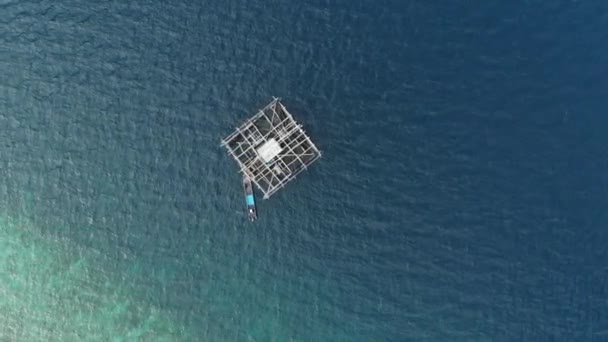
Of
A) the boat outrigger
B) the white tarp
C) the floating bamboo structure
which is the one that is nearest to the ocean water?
the boat outrigger

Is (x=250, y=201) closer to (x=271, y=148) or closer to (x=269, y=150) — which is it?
(x=269, y=150)

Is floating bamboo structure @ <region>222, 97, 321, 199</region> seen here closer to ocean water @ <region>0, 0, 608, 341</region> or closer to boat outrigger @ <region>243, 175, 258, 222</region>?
boat outrigger @ <region>243, 175, 258, 222</region>

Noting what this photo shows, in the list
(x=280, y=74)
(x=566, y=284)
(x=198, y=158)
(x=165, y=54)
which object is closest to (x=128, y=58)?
(x=165, y=54)

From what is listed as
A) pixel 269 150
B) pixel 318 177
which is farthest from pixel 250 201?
pixel 318 177

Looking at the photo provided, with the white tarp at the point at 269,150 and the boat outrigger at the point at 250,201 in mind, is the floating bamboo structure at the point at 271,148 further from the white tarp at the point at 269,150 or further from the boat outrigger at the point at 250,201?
the boat outrigger at the point at 250,201

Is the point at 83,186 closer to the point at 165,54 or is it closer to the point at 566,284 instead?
the point at 165,54

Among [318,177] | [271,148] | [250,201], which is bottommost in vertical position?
[250,201]

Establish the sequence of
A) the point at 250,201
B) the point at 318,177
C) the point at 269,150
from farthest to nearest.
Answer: the point at 318,177 < the point at 250,201 < the point at 269,150

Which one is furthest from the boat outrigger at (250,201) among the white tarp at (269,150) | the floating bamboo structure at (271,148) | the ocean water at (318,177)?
the white tarp at (269,150)
